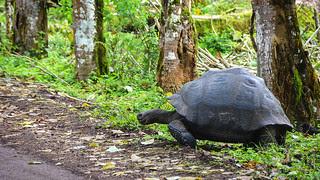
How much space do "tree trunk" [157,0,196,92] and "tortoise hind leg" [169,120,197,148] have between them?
3.93 m

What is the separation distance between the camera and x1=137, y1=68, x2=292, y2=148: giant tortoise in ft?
19.1

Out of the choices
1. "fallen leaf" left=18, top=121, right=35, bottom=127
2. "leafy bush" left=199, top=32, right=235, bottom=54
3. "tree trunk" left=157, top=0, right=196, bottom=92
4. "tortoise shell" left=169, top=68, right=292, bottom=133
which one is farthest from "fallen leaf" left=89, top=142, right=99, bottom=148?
"leafy bush" left=199, top=32, right=235, bottom=54

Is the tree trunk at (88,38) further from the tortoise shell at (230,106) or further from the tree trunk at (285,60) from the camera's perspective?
the tortoise shell at (230,106)

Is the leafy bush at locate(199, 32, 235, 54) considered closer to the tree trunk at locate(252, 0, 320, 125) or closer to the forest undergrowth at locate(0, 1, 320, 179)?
the forest undergrowth at locate(0, 1, 320, 179)

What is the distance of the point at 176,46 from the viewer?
9.79 meters

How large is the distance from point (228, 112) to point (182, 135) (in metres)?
0.58

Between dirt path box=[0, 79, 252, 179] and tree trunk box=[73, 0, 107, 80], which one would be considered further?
tree trunk box=[73, 0, 107, 80]

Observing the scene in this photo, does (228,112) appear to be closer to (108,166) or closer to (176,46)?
(108,166)

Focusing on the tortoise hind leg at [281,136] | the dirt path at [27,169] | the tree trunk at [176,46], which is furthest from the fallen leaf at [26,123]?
the tortoise hind leg at [281,136]

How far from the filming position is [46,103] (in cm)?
900

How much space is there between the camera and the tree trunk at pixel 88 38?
34.7ft

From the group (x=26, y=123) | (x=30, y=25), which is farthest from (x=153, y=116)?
(x=30, y=25)

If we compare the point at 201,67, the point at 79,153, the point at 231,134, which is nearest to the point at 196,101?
the point at 231,134

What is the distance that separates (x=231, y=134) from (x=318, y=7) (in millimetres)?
9346
